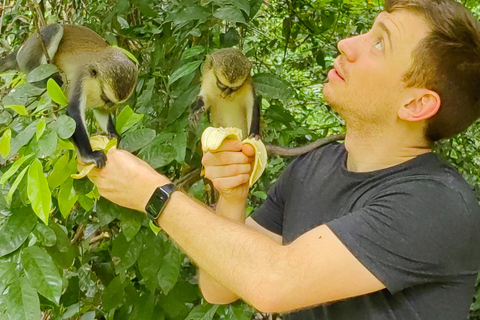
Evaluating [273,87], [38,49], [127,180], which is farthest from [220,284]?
[38,49]

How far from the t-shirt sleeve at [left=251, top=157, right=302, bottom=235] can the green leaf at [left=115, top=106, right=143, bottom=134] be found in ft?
1.40

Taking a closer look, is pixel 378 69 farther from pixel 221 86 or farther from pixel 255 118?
pixel 221 86

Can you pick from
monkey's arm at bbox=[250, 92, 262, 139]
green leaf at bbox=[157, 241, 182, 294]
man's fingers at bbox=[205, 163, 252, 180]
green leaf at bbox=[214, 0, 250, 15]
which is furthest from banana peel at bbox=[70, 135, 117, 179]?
monkey's arm at bbox=[250, 92, 262, 139]

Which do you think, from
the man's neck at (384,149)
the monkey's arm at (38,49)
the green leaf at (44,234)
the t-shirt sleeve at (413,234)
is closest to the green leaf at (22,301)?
the green leaf at (44,234)

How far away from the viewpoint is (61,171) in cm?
120

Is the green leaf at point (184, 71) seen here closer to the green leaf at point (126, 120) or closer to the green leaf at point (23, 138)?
the green leaf at point (126, 120)

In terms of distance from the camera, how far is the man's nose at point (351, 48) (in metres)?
1.24

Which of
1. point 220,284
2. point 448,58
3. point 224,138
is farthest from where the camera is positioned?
point 220,284

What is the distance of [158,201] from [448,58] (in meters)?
0.64

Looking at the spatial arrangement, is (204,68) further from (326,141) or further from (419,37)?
(419,37)

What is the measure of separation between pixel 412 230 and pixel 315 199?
1.04ft

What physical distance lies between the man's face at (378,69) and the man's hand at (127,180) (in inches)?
16.6

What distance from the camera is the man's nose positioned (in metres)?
1.24

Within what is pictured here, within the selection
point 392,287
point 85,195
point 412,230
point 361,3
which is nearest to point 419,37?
point 412,230
